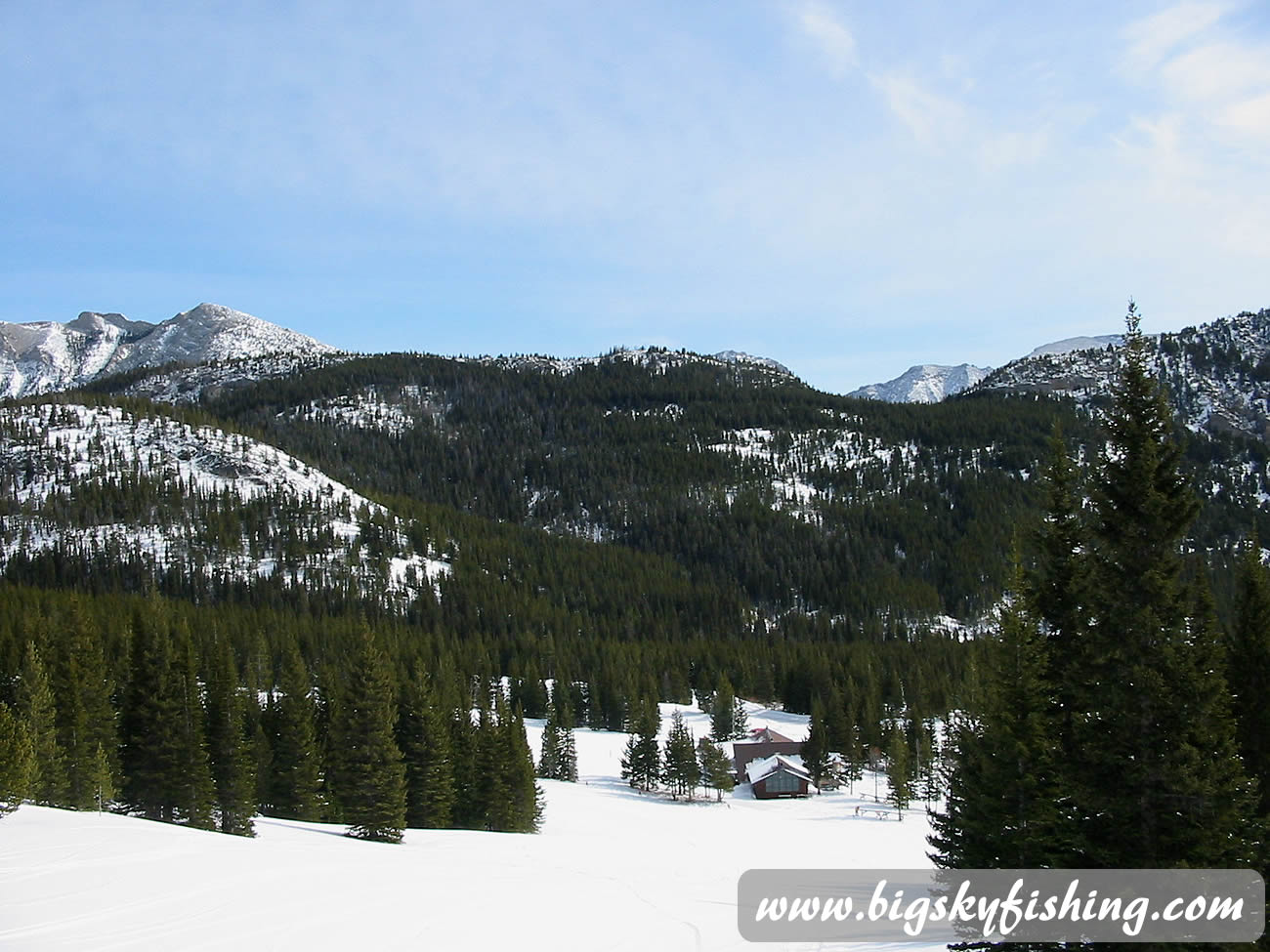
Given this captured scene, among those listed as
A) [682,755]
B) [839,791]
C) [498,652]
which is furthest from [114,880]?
[498,652]

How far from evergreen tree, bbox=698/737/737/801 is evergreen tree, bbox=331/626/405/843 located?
134 ft

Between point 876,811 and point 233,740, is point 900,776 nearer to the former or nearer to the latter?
point 876,811

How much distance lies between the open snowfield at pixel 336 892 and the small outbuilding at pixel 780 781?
153 ft

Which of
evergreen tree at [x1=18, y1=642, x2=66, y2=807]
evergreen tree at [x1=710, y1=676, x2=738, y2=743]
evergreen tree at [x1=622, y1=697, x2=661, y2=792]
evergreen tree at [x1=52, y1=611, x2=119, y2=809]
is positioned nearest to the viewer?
evergreen tree at [x1=18, y1=642, x2=66, y2=807]

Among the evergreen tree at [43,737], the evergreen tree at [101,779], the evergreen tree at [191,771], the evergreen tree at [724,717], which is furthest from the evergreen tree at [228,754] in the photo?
the evergreen tree at [724,717]

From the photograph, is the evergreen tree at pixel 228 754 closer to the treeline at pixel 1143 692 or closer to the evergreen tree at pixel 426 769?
the evergreen tree at pixel 426 769

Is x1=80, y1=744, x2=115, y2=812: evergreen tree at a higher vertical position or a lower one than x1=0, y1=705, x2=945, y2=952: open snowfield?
lower

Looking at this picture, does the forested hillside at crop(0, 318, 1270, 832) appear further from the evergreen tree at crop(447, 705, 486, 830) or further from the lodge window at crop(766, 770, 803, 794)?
the lodge window at crop(766, 770, 803, 794)

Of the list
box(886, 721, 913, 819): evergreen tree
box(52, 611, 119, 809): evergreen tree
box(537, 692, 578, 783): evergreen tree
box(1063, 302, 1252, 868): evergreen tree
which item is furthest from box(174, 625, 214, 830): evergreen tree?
box(886, 721, 913, 819): evergreen tree

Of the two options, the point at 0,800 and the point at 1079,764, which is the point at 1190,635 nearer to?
the point at 1079,764

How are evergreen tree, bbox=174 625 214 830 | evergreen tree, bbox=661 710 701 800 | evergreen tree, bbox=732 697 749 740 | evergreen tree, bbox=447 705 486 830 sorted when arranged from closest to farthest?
evergreen tree, bbox=174 625 214 830, evergreen tree, bbox=447 705 486 830, evergreen tree, bbox=661 710 701 800, evergreen tree, bbox=732 697 749 740

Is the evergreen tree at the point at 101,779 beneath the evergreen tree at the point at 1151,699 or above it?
beneath

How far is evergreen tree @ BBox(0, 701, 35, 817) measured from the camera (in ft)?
85.8

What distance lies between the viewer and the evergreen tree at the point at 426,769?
1807 inches
